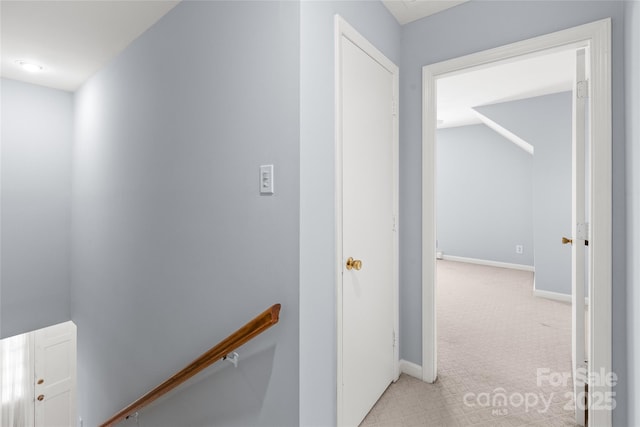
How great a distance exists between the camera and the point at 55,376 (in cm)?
455

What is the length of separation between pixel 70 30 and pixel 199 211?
182 centimetres

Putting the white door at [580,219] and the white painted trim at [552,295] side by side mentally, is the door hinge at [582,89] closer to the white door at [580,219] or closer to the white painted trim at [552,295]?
the white door at [580,219]

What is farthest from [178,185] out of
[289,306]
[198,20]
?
[289,306]

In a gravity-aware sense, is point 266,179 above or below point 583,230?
above

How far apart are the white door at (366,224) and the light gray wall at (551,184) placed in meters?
3.11

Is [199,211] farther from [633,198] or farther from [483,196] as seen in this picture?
[483,196]

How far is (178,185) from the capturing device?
2.02m

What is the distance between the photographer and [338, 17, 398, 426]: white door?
1643mm

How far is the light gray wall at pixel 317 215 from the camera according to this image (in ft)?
4.45

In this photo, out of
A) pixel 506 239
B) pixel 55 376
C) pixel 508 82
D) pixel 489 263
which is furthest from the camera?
pixel 489 263

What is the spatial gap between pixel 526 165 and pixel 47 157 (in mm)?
6823

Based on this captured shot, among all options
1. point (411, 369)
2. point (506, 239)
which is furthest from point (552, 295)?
point (411, 369)

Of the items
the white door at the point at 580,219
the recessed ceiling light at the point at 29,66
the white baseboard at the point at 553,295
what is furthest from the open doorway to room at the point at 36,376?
the white baseboard at the point at 553,295

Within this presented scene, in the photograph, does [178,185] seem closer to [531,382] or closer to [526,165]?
[531,382]
